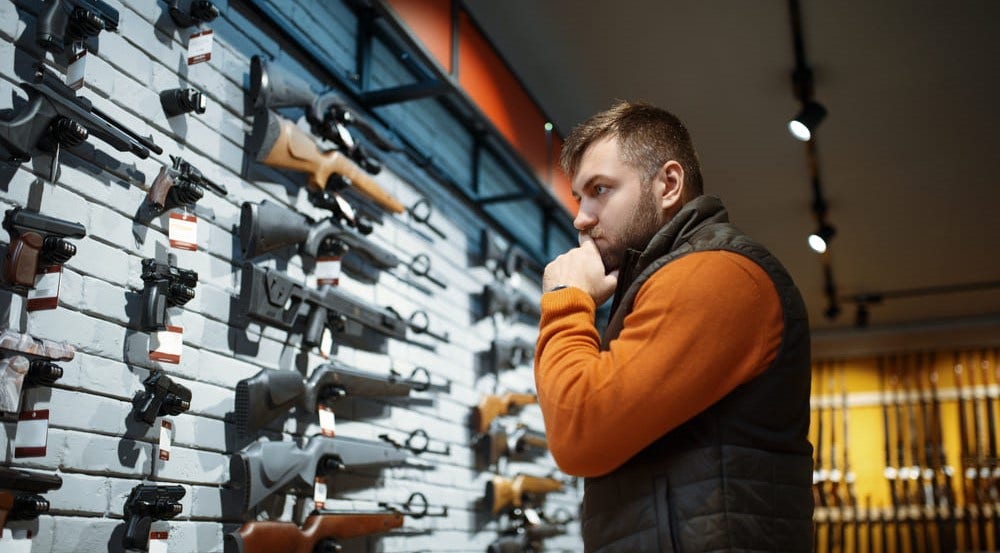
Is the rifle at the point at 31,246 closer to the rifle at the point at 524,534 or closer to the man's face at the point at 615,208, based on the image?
the man's face at the point at 615,208

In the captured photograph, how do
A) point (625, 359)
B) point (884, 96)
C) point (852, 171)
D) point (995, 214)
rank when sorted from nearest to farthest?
point (625, 359) < point (884, 96) < point (852, 171) < point (995, 214)

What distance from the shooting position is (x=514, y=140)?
520 centimetres

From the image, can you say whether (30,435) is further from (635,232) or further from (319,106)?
(319,106)

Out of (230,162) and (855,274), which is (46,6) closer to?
(230,162)

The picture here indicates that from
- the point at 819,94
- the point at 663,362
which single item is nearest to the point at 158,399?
the point at 663,362

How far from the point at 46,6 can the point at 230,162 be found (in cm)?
87

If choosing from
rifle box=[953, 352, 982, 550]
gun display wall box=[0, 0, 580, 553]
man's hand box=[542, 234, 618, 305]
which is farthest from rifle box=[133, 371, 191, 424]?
rifle box=[953, 352, 982, 550]

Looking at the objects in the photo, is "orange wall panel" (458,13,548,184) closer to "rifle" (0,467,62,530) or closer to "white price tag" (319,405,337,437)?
"white price tag" (319,405,337,437)

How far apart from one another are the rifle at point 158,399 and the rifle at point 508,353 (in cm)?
279

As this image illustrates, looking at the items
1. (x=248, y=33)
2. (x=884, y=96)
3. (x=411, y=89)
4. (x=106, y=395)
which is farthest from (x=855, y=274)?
(x=106, y=395)

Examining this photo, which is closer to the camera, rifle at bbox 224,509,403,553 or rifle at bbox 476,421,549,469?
rifle at bbox 224,509,403,553

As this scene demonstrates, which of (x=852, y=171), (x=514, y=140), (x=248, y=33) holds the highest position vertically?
(x=852, y=171)

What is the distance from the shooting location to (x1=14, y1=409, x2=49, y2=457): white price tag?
2205 mm

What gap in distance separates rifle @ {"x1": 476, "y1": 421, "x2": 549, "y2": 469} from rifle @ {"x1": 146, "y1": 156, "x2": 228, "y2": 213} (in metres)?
2.43
